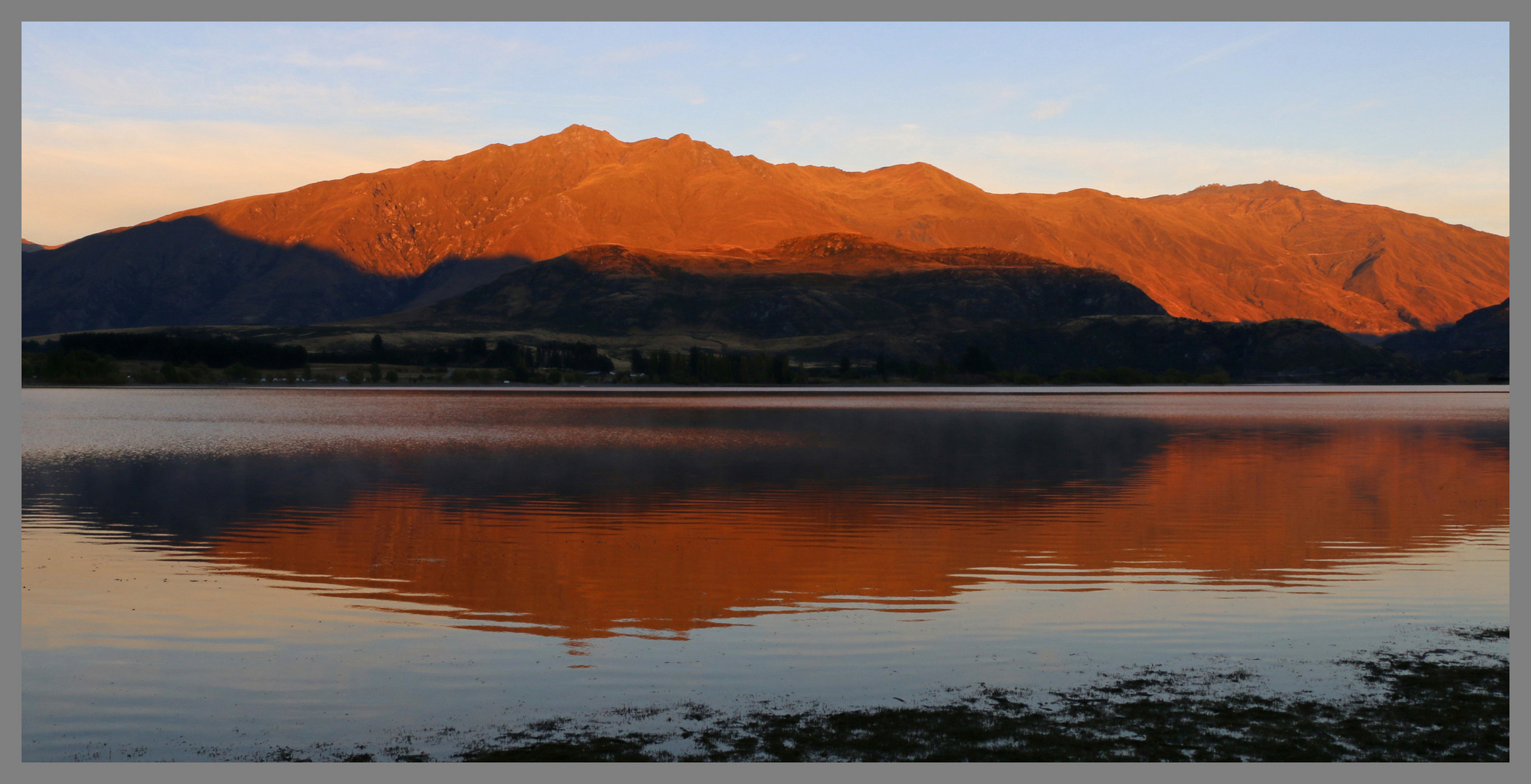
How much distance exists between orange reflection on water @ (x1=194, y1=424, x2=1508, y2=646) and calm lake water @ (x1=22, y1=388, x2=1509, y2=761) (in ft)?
0.62

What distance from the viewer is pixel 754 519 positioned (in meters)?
44.8

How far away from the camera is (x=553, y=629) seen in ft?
83.7

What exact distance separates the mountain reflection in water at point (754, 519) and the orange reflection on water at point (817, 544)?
0.15 meters

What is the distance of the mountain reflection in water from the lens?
30625 millimetres

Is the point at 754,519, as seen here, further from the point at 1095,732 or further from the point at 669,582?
the point at 1095,732

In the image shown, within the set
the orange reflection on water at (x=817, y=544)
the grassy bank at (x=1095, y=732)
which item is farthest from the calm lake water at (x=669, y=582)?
the grassy bank at (x=1095, y=732)

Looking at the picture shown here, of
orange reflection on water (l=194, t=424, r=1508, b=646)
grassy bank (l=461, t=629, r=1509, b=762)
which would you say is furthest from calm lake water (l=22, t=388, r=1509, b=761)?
grassy bank (l=461, t=629, r=1509, b=762)

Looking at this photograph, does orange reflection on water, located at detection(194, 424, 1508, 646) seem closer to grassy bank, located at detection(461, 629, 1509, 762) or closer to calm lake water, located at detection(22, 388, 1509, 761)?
calm lake water, located at detection(22, 388, 1509, 761)

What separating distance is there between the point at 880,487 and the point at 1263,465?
1107 inches

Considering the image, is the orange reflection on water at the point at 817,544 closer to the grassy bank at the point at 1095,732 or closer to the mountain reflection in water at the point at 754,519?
the mountain reflection in water at the point at 754,519

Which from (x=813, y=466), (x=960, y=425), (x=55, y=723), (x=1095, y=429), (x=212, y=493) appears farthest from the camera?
(x=960, y=425)

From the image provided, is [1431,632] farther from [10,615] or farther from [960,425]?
[960,425]

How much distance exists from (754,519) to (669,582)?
13.6m

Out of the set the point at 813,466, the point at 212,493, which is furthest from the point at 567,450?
the point at 212,493
